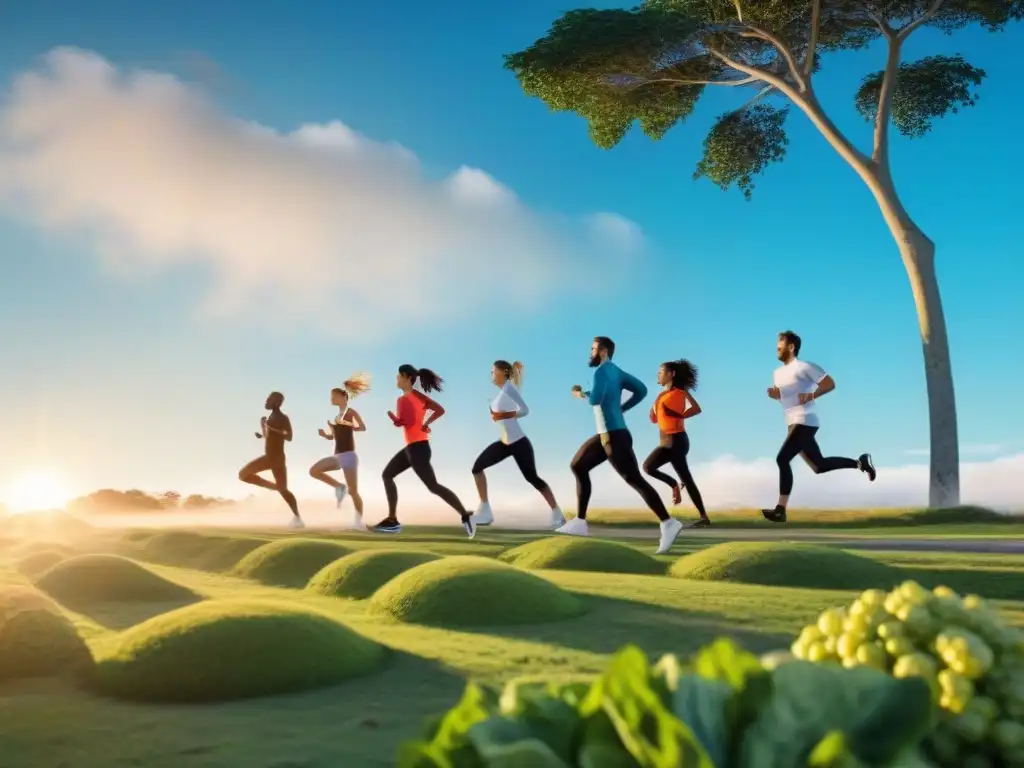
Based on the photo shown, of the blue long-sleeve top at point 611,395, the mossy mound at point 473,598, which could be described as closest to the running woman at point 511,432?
the blue long-sleeve top at point 611,395

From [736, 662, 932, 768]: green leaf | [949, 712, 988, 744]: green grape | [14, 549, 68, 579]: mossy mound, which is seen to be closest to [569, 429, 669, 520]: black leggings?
[14, 549, 68, 579]: mossy mound

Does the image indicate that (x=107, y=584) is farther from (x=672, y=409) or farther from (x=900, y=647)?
(x=672, y=409)

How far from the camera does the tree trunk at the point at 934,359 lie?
2133 cm

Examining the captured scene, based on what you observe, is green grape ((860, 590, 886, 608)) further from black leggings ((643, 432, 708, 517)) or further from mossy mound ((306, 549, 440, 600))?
black leggings ((643, 432, 708, 517))

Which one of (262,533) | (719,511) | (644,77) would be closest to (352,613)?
(262,533)

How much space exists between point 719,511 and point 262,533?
9924 mm

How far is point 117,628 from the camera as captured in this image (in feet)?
26.3

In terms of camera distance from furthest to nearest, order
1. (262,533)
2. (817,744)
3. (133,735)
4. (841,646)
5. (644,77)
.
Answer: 1. (644,77)
2. (262,533)
3. (133,735)
4. (841,646)
5. (817,744)

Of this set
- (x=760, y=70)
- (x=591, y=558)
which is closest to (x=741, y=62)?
(x=760, y=70)

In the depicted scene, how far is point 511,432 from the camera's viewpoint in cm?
1650

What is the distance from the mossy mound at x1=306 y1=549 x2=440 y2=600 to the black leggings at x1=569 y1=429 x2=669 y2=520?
361cm

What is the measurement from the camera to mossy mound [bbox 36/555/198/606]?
31.6 ft

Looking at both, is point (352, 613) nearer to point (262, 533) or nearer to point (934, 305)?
point (262, 533)

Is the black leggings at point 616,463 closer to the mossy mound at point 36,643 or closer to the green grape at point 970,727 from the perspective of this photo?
the mossy mound at point 36,643
